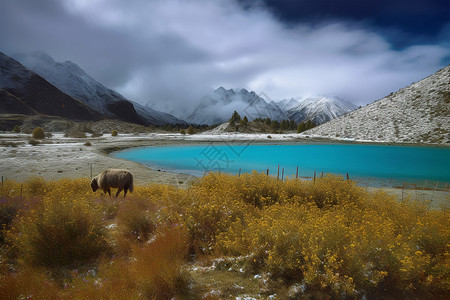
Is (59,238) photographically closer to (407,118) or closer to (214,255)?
(214,255)

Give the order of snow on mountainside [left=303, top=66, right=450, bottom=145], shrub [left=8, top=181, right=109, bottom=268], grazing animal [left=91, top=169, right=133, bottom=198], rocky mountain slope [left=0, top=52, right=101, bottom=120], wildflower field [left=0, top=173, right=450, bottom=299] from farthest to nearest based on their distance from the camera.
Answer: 1. rocky mountain slope [left=0, top=52, right=101, bottom=120]
2. snow on mountainside [left=303, top=66, right=450, bottom=145]
3. grazing animal [left=91, top=169, right=133, bottom=198]
4. shrub [left=8, top=181, right=109, bottom=268]
5. wildflower field [left=0, top=173, right=450, bottom=299]

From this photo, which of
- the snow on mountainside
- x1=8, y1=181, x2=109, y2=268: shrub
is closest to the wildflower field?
x1=8, y1=181, x2=109, y2=268: shrub

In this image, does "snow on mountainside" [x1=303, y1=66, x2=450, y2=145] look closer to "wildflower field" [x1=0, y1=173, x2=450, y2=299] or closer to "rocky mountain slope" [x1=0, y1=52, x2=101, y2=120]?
"wildflower field" [x1=0, y1=173, x2=450, y2=299]

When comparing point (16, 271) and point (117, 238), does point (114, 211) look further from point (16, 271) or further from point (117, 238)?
point (16, 271)

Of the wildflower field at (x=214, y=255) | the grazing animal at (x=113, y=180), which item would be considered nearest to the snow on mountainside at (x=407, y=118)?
the wildflower field at (x=214, y=255)

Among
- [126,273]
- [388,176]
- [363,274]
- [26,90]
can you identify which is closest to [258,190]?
[363,274]

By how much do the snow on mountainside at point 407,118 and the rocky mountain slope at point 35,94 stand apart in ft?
461

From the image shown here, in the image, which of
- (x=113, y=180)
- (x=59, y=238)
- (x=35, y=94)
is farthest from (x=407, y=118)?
(x=35, y=94)

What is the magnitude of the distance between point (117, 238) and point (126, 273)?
2.01 metres

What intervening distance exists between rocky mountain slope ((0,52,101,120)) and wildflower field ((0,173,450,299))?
A: 150317 mm

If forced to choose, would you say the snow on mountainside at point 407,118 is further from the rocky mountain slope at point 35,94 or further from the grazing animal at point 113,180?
the rocky mountain slope at point 35,94

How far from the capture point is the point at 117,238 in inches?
228

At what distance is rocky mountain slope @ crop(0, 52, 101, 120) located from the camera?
423 feet

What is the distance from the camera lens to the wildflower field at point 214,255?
3.84 meters
